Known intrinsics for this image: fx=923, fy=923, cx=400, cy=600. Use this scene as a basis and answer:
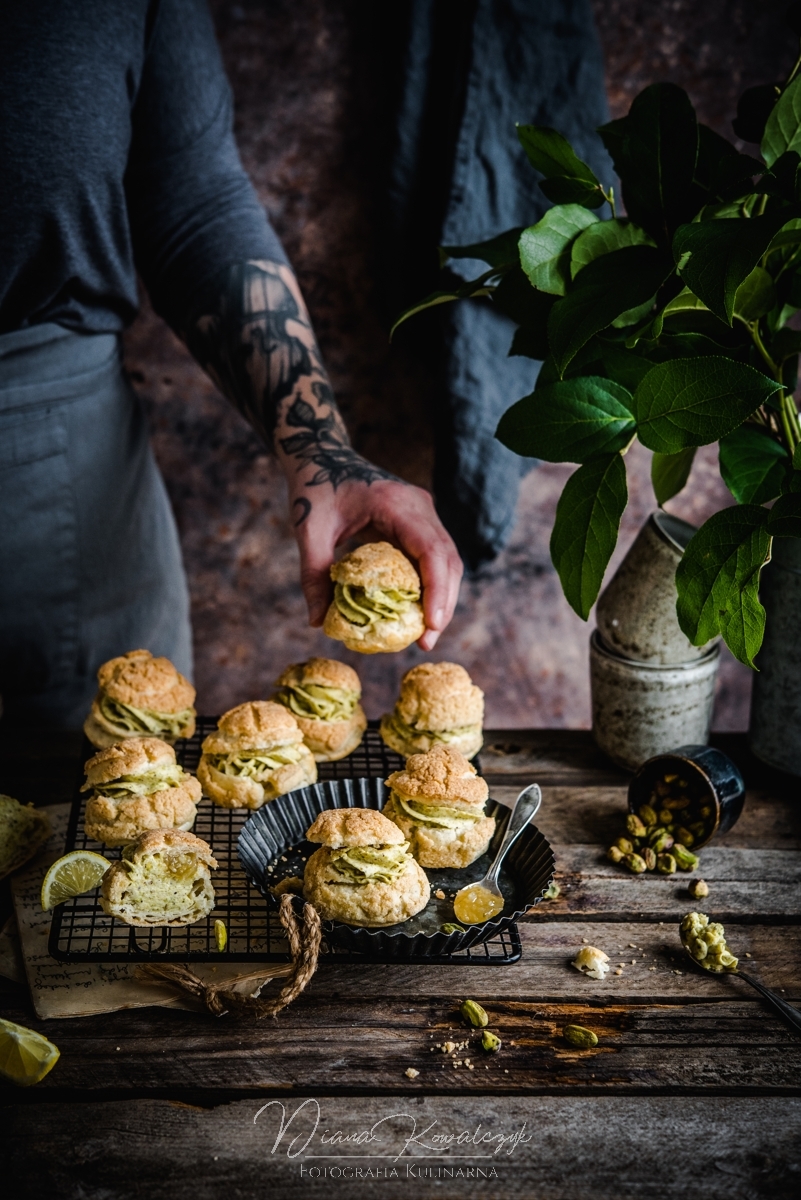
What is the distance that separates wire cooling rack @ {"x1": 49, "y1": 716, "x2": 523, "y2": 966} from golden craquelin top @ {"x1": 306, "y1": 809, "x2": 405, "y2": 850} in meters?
0.18

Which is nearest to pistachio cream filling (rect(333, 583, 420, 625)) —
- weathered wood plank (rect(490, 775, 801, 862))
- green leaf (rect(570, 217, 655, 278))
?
weathered wood plank (rect(490, 775, 801, 862))

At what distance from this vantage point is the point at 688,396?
1535 mm

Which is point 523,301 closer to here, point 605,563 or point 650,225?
point 650,225

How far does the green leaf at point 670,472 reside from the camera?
2004mm

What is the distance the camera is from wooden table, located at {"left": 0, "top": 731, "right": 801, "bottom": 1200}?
4.43 ft

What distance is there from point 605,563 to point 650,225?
2.05 feet

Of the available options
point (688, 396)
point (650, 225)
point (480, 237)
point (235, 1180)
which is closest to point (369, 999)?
point (235, 1180)

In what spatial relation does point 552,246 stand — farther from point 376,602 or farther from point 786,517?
point 376,602

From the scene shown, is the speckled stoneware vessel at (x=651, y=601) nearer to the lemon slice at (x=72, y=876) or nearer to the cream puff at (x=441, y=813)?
the cream puff at (x=441, y=813)

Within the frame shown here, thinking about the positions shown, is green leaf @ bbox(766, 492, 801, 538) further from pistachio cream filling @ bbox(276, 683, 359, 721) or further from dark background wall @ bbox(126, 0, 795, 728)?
dark background wall @ bbox(126, 0, 795, 728)

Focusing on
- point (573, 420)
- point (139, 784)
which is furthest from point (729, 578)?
point (139, 784)

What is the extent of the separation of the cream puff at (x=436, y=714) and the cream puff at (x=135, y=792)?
1.69 feet

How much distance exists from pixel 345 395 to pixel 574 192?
5.58 feet

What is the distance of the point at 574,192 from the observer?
1750 mm
